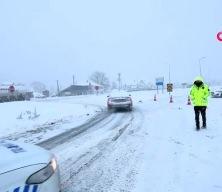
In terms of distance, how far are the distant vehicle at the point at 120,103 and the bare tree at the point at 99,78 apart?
427ft

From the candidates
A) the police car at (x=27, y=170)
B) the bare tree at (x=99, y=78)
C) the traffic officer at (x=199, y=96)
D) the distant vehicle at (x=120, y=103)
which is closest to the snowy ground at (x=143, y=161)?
the traffic officer at (x=199, y=96)

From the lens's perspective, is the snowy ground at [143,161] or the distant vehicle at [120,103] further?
the distant vehicle at [120,103]

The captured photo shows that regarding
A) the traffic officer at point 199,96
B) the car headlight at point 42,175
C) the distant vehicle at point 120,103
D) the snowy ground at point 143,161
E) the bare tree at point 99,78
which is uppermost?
the bare tree at point 99,78

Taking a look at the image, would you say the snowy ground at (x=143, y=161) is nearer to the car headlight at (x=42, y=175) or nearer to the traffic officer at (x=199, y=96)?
the traffic officer at (x=199, y=96)

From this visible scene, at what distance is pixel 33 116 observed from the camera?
22828 mm

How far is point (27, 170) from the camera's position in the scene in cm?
412

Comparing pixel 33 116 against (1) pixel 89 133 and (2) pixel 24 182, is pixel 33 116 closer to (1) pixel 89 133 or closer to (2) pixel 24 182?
(1) pixel 89 133

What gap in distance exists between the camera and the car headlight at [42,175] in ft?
13.4

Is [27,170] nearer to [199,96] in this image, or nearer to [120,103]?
[199,96]

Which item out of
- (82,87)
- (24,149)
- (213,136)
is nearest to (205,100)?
(213,136)

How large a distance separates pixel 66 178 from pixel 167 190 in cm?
193

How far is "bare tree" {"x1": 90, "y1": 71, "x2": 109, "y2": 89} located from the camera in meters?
159

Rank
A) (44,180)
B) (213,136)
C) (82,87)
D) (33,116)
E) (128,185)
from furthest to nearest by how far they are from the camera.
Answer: (82,87)
(33,116)
(213,136)
(128,185)
(44,180)

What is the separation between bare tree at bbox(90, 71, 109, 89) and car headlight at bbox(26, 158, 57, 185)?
153546 mm
